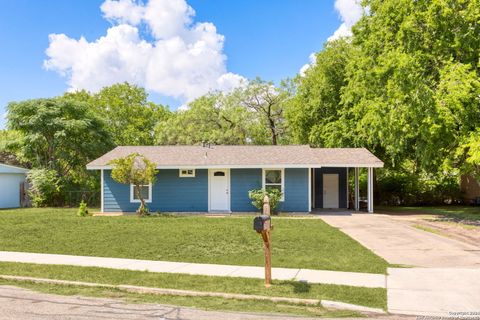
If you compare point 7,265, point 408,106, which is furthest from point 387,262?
point 408,106

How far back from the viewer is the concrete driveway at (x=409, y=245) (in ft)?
32.9

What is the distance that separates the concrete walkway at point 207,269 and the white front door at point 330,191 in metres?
16.2

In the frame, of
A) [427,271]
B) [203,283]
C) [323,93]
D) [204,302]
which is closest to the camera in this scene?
[204,302]

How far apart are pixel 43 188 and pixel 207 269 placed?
20737 mm

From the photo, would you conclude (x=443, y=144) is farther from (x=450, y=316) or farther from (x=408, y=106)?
(x=450, y=316)

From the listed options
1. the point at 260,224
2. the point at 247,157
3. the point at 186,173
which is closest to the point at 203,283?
the point at 260,224

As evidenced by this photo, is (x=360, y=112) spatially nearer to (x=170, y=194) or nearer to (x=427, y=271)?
(x=170, y=194)

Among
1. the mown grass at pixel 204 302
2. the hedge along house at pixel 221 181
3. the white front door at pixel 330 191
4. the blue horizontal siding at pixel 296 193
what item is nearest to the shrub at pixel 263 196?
the hedge along house at pixel 221 181

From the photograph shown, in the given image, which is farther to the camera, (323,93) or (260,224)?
(323,93)

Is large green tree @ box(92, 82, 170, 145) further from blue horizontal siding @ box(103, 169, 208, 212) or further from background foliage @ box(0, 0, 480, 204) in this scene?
blue horizontal siding @ box(103, 169, 208, 212)

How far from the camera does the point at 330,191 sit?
25.1 meters

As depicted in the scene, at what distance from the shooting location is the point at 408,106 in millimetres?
18938

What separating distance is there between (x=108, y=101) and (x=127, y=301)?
1797 inches

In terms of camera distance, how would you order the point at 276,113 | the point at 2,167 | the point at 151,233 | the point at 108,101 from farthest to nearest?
the point at 108,101 < the point at 276,113 < the point at 2,167 < the point at 151,233
